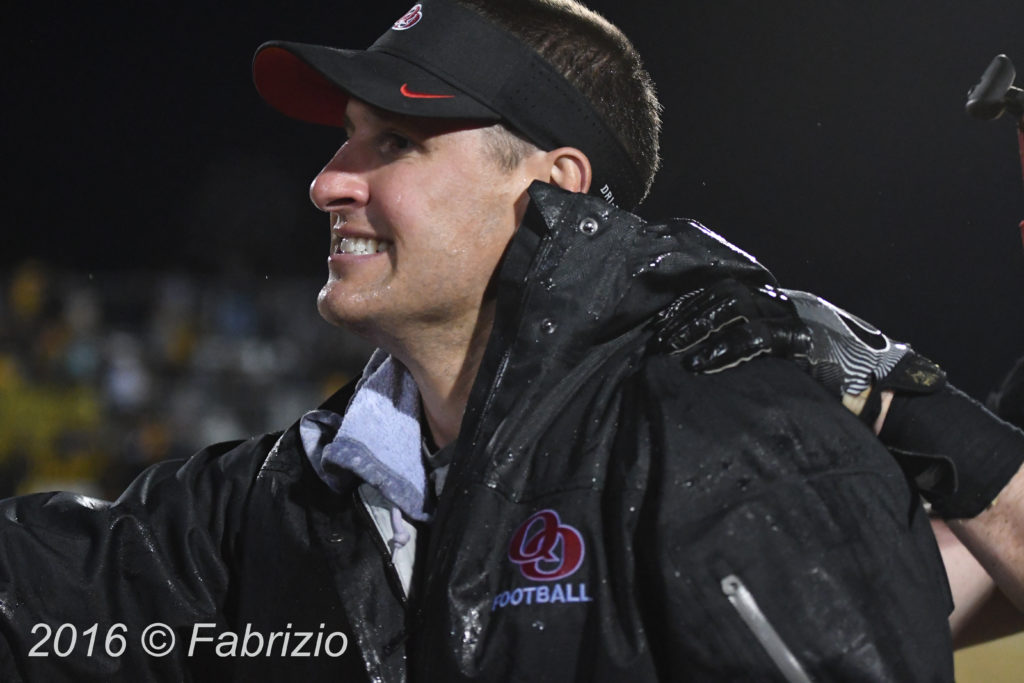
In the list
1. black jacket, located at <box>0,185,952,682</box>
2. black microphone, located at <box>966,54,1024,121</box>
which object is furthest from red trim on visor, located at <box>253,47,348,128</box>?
black microphone, located at <box>966,54,1024,121</box>

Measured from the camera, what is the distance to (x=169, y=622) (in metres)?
1.56

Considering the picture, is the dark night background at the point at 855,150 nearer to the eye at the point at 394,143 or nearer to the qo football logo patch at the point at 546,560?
the eye at the point at 394,143

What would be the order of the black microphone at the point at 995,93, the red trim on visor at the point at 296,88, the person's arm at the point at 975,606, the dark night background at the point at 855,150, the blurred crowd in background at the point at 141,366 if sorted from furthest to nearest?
1. the blurred crowd in background at the point at 141,366
2. the dark night background at the point at 855,150
3. the red trim on visor at the point at 296,88
4. the black microphone at the point at 995,93
5. the person's arm at the point at 975,606

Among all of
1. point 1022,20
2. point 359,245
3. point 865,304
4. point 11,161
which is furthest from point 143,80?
point 359,245

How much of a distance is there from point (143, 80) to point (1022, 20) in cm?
444

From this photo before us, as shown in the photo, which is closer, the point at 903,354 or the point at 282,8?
the point at 903,354

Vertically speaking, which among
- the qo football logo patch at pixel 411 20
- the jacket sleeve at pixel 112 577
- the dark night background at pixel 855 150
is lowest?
the jacket sleeve at pixel 112 577

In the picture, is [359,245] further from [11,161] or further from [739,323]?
[11,161]

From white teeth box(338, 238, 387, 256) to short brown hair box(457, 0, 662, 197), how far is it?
0.77 ft

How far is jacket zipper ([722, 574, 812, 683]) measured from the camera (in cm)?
99

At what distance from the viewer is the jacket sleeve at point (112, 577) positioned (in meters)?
1.51

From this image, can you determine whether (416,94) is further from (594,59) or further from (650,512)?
(650,512)

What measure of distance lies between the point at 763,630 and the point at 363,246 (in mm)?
805

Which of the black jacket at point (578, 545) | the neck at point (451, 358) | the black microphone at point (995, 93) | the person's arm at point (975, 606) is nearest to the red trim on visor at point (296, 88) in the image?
the neck at point (451, 358)
